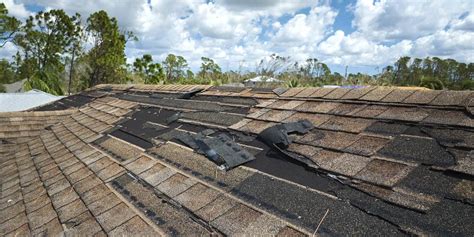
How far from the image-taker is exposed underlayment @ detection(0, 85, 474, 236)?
170 centimetres

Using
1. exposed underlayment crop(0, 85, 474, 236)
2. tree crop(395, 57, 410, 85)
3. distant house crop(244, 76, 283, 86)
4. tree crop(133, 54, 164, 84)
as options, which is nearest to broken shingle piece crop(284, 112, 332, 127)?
exposed underlayment crop(0, 85, 474, 236)

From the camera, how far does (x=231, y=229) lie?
5.87 feet

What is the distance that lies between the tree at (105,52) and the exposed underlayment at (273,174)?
3172cm

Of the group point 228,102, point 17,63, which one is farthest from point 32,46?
point 228,102

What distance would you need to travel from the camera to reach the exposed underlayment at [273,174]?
1698mm

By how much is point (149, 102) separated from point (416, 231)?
5.28m

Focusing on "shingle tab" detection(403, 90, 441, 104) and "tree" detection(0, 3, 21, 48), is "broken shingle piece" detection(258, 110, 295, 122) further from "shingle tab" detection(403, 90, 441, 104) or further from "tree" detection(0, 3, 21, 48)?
"tree" detection(0, 3, 21, 48)

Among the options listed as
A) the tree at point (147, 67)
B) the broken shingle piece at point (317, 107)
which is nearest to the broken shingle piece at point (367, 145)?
the broken shingle piece at point (317, 107)

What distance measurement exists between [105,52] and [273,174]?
35.1m

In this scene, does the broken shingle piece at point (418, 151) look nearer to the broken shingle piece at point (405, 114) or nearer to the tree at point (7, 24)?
the broken shingle piece at point (405, 114)

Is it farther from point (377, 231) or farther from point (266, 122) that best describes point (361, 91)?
point (377, 231)

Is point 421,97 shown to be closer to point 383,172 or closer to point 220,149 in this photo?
point 383,172

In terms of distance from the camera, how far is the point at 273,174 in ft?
7.75

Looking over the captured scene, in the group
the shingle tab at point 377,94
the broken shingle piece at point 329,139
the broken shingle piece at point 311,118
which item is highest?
the shingle tab at point 377,94
